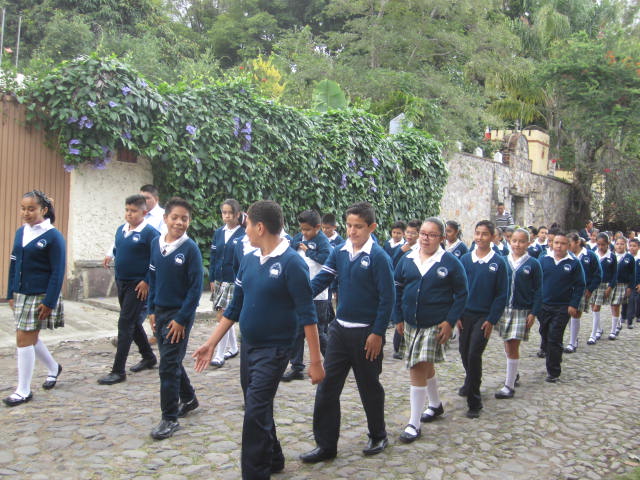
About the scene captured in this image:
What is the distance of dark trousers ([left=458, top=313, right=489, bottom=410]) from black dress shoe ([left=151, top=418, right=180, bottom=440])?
251cm

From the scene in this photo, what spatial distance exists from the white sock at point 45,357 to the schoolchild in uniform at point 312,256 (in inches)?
84.5

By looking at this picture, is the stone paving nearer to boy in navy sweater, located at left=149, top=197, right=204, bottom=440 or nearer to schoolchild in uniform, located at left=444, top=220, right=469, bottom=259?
boy in navy sweater, located at left=149, top=197, right=204, bottom=440

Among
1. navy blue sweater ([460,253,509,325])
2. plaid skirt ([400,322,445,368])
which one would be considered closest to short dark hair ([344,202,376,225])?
plaid skirt ([400,322,445,368])

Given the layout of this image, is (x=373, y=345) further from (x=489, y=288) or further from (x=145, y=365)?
(x=145, y=365)

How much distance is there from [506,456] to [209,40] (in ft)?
88.1

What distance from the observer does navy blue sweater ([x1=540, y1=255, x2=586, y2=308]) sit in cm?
715

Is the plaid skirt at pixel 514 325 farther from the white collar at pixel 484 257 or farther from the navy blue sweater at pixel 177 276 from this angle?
the navy blue sweater at pixel 177 276

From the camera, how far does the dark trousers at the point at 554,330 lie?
22.2 ft

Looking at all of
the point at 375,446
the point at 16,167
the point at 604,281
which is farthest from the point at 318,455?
the point at 604,281

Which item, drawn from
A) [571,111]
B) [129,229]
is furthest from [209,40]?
[129,229]

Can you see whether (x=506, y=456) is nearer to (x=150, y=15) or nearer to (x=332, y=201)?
(x=332, y=201)

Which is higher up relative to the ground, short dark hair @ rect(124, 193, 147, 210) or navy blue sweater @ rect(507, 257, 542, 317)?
short dark hair @ rect(124, 193, 147, 210)

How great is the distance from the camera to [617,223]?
79.1ft

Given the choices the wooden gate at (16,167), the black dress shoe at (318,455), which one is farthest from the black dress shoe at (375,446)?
the wooden gate at (16,167)
